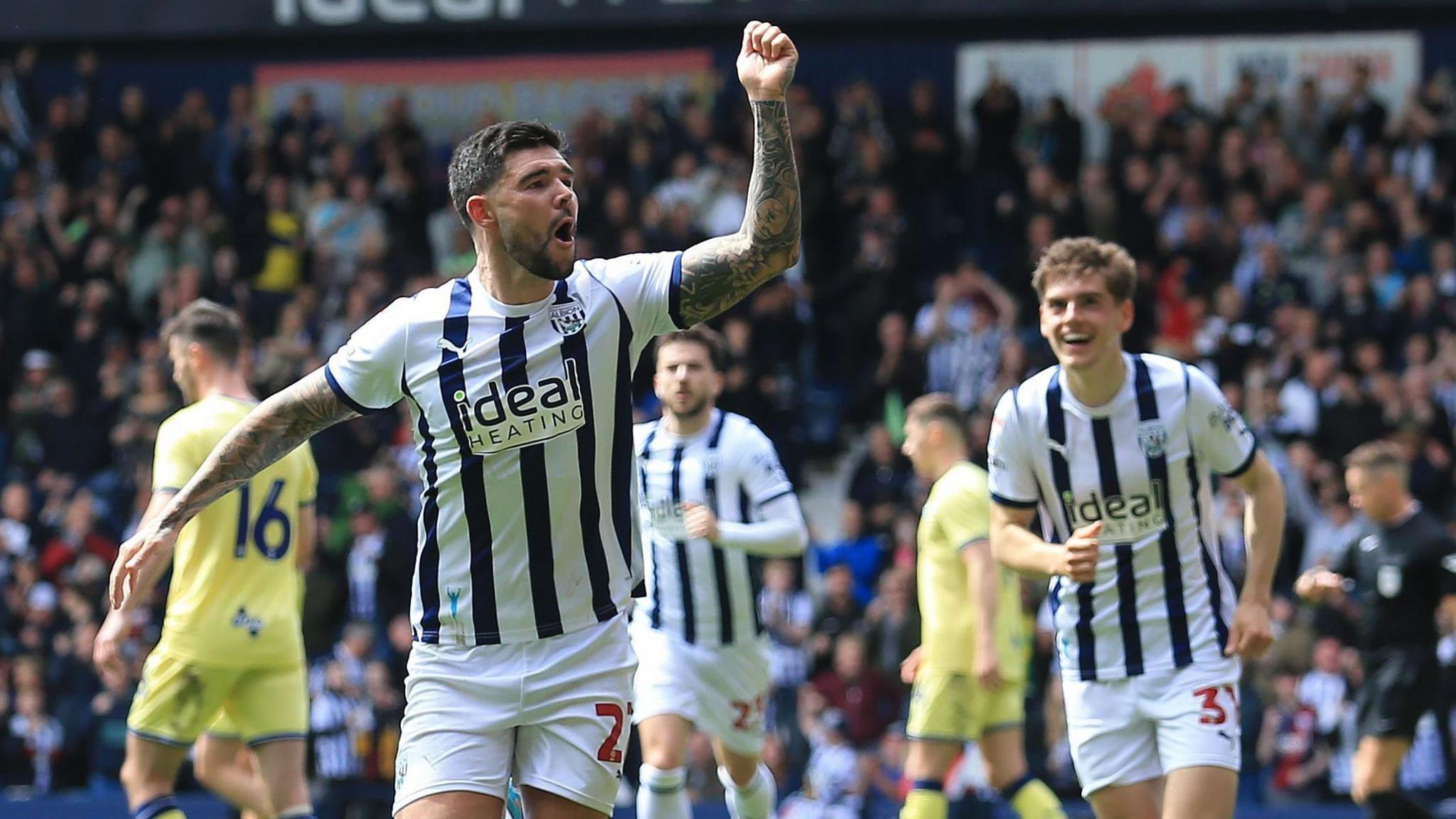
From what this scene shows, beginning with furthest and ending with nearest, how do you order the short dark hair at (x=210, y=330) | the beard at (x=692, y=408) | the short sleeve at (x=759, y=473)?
the short sleeve at (x=759, y=473)
the beard at (x=692, y=408)
the short dark hair at (x=210, y=330)

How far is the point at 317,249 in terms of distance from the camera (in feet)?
59.3

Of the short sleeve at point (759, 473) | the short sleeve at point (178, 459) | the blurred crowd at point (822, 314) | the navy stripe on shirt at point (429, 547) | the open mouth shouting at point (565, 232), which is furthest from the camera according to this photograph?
the blurred crowd at point (822, 314)

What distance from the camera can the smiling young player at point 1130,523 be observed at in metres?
6.31

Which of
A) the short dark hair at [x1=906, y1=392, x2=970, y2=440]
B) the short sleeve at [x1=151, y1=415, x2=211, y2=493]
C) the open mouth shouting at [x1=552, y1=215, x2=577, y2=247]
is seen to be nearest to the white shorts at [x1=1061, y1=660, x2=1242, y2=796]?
the open mouth shouting at [x1=552, y1=215, x2=577, y2=247]

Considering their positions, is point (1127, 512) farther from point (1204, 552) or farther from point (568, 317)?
point (568, 317)

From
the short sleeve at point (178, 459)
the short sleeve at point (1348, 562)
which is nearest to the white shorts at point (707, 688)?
the short sleeve at point (178, 459)

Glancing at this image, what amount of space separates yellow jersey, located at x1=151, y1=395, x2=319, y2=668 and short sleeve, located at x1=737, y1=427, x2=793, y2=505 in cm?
209

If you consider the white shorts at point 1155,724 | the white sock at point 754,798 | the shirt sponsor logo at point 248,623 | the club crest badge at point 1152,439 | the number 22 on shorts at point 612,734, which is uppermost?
the club crest badge at point 1152,439

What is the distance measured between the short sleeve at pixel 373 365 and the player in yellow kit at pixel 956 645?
14.4 feet

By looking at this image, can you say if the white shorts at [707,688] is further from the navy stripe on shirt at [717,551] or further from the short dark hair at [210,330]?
the short dark hair at [210,330]

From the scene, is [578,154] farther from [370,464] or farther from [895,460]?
[895,460]

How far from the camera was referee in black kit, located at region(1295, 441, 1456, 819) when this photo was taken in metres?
9.78

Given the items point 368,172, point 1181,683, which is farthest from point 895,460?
point 1181,683

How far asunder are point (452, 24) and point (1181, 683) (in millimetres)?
11746
